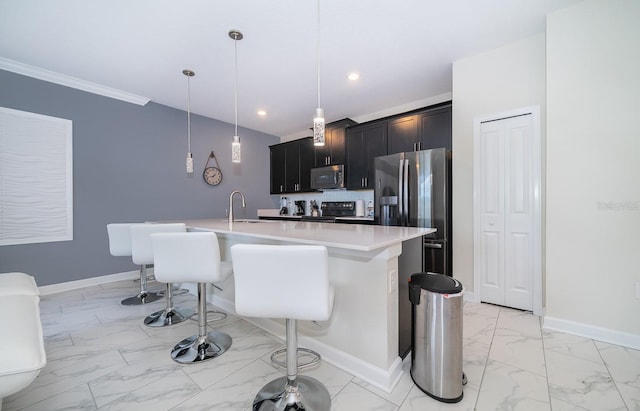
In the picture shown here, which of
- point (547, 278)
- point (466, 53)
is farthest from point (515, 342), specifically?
point (466, 53)

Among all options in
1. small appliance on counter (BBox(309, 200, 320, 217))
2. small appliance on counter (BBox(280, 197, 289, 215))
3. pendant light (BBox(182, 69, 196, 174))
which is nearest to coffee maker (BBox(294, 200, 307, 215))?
small appliance on counter (BBox(309, 200, 320, 217))

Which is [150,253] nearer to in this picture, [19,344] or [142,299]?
[142,299]

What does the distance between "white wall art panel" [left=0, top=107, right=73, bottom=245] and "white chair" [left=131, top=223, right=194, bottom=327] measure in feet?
5.69

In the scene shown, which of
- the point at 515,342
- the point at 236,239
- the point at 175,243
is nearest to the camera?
the point at 175,243

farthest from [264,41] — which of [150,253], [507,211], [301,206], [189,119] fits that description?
[301,206]

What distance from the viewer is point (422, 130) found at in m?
3.48

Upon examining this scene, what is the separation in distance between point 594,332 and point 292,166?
185 inches

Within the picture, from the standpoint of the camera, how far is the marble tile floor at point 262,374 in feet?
4.61

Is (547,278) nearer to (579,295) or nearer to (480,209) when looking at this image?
(579,295)

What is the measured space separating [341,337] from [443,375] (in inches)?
24.8

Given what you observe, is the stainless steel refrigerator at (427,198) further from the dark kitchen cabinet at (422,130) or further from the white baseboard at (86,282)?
the white baseboard at (86,282)

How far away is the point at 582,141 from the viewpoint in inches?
82.0

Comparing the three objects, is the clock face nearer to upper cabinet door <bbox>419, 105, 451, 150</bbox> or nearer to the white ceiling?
the white ceiling

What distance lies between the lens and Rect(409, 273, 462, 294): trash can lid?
56.7 inches
